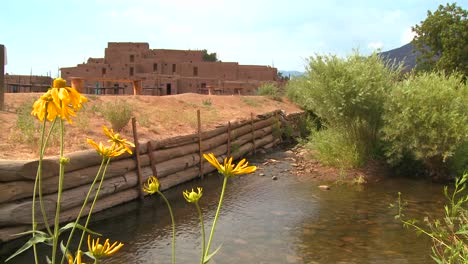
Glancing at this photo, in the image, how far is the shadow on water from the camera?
6.12 metres

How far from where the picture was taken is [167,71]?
3444cm

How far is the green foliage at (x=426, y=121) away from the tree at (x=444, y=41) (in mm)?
15044

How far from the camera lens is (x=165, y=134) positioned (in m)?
11.6

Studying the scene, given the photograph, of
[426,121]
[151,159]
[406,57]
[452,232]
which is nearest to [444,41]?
[406,57]

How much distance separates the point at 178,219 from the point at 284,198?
2637mm

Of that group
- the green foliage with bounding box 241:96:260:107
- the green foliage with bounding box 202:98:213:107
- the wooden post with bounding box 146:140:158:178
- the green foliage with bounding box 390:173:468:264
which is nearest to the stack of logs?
the wooden post with bounding box 146:140:158:178

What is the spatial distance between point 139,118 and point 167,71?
22557mm

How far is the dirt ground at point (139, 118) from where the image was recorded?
8375 mm

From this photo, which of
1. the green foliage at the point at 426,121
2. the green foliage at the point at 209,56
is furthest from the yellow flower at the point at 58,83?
the green foliage at the point at 209,56

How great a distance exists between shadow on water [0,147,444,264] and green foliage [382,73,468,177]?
0.81m

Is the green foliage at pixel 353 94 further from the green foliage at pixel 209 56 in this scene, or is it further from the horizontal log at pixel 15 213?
the green foliage at pixel 209 56

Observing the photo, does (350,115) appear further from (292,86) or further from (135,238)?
(292,86)

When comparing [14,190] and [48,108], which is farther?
[14,190]

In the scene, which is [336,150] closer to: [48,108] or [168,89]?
[48,108]
